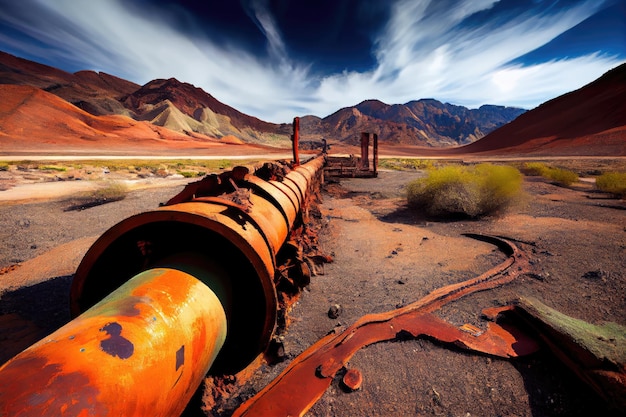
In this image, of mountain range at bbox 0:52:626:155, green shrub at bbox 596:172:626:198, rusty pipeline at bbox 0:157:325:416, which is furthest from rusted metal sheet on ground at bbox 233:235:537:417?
mountain range at bbox 0:52:626:155

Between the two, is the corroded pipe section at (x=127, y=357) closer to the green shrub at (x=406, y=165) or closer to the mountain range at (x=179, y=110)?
the green shrub at (x=406, y=165)

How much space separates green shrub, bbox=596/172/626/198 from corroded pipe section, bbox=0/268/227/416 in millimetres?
12208

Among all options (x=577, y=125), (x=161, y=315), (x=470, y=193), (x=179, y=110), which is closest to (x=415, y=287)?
(x=161, y=315)

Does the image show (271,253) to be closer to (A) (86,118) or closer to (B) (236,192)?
(B) (236,192)

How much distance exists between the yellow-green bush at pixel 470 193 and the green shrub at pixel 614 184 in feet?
12.1

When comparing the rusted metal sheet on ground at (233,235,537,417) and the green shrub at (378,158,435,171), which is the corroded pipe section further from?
the green shrub at (378,158,435,171)

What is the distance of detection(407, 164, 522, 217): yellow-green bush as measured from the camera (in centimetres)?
714

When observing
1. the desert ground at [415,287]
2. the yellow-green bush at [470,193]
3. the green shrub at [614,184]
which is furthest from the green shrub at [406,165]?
the desert ground at [415,287]

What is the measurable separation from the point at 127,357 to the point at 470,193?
25.5 feet

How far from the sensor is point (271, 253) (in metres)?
2.13

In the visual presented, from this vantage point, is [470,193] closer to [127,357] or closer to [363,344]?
[363,344]

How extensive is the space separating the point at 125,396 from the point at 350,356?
1833mm

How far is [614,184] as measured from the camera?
9.14 meters

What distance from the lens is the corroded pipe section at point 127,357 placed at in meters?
0.81
